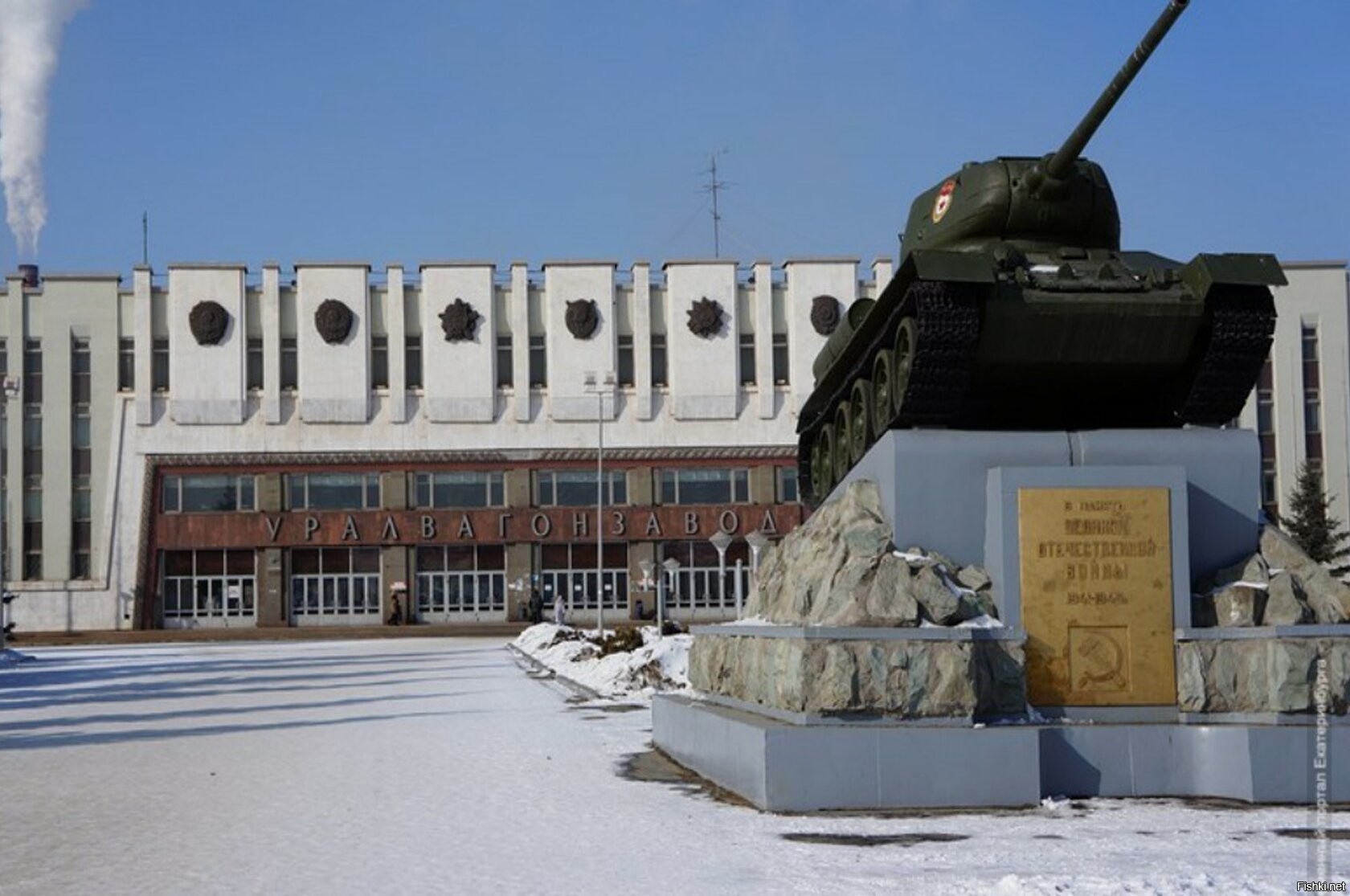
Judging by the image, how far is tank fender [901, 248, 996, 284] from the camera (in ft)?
53.3

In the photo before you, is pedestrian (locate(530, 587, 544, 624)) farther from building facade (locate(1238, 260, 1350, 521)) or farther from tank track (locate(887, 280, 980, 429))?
tank track (locate(887, 280, 980, 429))

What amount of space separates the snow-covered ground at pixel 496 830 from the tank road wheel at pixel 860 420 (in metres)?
4.40

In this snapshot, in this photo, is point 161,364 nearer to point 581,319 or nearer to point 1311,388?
point 581,319

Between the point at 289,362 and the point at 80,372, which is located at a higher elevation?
the point at 289,362

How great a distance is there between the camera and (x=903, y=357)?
17375 mm

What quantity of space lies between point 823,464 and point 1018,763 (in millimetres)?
10456

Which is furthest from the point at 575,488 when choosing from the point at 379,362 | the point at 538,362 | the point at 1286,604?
the point at 1286,604

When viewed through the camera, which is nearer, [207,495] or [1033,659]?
[1033,659]

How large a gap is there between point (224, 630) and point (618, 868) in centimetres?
6198

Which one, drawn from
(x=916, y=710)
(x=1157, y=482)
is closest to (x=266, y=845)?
(x=916, y=710)

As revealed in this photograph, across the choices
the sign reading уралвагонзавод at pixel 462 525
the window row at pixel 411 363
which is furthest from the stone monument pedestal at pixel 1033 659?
the window row at pixel 411 363

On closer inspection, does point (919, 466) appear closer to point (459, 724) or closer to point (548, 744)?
point (548, 744)

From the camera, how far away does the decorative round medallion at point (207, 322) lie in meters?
71.8

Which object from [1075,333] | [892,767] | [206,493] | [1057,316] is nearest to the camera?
[892,767]
